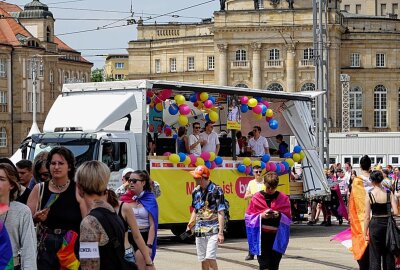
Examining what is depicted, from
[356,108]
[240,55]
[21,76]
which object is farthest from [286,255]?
[21,76]

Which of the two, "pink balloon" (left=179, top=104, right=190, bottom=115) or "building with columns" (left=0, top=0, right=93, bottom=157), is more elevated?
"building with columns" (left=0, top=0, right=93, bottom=157)

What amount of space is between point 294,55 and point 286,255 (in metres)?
101

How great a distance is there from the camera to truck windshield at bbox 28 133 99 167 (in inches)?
970

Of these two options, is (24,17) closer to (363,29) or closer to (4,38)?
(4,38)

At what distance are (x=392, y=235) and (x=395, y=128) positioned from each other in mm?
111795

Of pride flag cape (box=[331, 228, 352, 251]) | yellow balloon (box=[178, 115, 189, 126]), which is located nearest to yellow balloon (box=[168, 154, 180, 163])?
yellow balloon (box=[178, 115, 189, 126])

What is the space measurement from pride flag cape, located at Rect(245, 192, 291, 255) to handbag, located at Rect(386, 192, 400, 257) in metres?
1.41

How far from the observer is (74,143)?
81.8ft

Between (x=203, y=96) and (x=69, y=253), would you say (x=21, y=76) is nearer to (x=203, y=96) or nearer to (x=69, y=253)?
(x=203, y=96)

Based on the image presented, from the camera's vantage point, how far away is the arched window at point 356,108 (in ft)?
417

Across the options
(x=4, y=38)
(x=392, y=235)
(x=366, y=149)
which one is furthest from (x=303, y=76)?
(x=392, y=235)

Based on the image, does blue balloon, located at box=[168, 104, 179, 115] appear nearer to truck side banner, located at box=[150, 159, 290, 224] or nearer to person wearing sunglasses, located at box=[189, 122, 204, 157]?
person wearing sunglasses, located at box=[189, 122, 204, 157]

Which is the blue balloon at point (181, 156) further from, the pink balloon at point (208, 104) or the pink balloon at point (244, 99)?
the pink balloon at point (244, 99)

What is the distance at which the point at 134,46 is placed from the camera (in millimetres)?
138250
